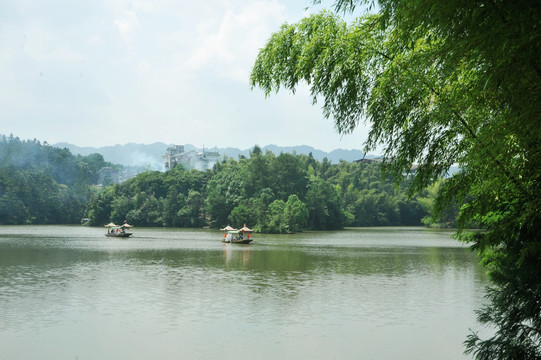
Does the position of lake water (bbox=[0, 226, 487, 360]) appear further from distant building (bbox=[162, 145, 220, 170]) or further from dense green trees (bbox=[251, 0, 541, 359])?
distant building (bbox=[162, 145, 220, 170])

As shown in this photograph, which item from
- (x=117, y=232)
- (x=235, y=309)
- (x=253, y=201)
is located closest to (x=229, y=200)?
(x=253, y=201)

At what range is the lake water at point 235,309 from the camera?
1088cm

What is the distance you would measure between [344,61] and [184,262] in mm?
21147

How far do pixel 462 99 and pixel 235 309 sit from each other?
10520 millimetres

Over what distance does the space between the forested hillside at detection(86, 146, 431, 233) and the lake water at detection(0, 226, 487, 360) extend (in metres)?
39.6

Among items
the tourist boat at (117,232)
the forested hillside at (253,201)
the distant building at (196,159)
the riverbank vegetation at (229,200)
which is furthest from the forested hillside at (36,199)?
the distant building at (196,159)

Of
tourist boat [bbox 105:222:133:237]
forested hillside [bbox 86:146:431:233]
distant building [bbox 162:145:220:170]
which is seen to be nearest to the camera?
tourist boat [bbox 105:222:133:237]

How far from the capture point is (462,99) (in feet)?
17.2

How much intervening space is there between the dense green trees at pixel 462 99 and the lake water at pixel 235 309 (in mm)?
4948

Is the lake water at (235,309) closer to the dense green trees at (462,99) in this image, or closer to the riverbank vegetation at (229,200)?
the dense green trees at (462,99)

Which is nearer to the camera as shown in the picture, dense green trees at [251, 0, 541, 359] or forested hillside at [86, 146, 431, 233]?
dense green trees at [251, 0, 541, 359]

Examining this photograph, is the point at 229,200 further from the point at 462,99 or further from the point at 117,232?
the point at 462,99

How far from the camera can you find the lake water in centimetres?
1088

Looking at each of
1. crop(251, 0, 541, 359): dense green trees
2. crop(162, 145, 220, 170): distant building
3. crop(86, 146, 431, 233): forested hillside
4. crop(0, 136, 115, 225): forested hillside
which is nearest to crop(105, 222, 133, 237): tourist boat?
crop(86, 146, 431, 233): forested hillside
